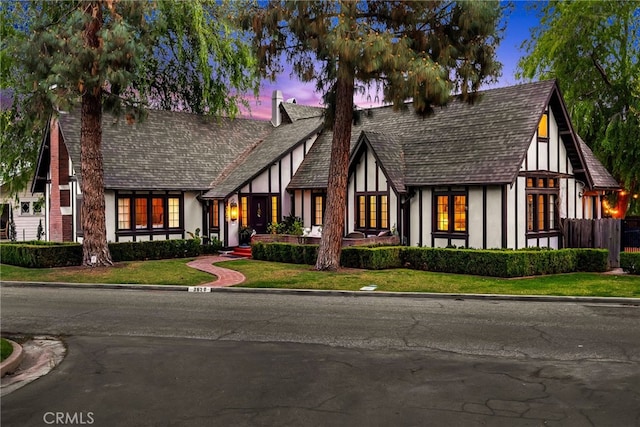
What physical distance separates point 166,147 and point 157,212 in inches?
163

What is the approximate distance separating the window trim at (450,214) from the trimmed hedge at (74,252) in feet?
36.7

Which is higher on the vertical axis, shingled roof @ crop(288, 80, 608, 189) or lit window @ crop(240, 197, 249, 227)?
shingled roof @ crop(288, 80, 608, 189)

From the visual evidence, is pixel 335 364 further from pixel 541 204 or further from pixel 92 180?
pixel 541 204

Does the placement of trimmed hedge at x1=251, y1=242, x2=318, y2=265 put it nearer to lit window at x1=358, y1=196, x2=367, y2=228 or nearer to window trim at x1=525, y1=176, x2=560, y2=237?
lit window at x1=358, y1=196, x2=367, y2=228

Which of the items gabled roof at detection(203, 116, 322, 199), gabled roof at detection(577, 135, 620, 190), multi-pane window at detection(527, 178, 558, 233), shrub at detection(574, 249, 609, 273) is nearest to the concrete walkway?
gabled roof at detection(203, 116, 322, 199)

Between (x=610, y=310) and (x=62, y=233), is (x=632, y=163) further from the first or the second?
(x=62, y=233)

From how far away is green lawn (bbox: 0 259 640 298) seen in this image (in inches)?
651

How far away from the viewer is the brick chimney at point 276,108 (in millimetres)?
37531

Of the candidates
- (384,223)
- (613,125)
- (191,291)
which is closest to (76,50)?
(191,291)

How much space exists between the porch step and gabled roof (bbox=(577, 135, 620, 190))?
16.0 metres

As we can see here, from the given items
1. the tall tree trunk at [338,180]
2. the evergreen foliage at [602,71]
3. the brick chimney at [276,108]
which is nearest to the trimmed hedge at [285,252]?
the tall tree trunk at [338,180]

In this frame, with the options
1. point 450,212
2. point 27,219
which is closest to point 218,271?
point 450,212

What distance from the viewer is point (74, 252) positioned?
23.0m

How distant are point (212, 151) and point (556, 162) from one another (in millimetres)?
17843
